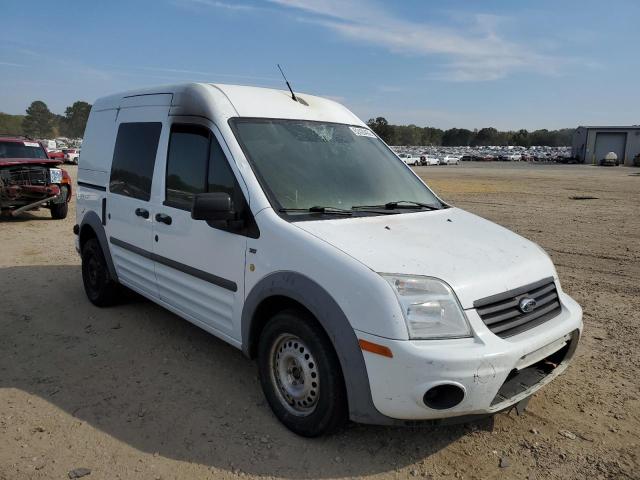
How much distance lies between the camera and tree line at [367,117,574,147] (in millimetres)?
140500

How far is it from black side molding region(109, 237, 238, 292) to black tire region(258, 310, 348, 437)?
17.7 inches

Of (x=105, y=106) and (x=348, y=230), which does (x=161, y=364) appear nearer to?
(x=348, y=230)

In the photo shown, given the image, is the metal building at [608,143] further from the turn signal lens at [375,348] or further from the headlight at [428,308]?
the turn signal lens at [375,348]

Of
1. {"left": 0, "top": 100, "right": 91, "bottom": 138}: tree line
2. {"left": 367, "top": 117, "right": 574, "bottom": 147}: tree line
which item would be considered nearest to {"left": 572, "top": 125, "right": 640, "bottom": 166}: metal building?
{"left": 367, "top": 117, "right": 574, "bottom": 147}: tree line

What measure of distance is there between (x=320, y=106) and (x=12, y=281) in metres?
4.81

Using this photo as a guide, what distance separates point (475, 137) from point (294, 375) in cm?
15871

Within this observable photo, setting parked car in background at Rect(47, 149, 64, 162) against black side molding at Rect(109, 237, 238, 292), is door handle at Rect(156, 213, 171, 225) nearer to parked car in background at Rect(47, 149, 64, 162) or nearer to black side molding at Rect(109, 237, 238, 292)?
black side molding at Rect(109, 237, 238, 292)

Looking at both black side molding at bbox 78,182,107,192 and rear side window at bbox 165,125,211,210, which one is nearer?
rear side window at bbox 165,125,211,210

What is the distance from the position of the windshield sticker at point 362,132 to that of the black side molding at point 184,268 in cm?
170

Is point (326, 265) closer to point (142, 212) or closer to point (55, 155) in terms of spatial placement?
point (142, 212)

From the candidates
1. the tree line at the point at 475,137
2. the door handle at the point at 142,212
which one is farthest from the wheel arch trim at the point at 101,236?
the tree line at the point at 475,137

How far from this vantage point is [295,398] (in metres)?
3.13

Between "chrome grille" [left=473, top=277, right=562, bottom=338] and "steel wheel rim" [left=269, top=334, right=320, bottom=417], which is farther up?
"chrome grille" [left=473, top=277, right=562, bottom=338]

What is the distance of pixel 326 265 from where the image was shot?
274cm
